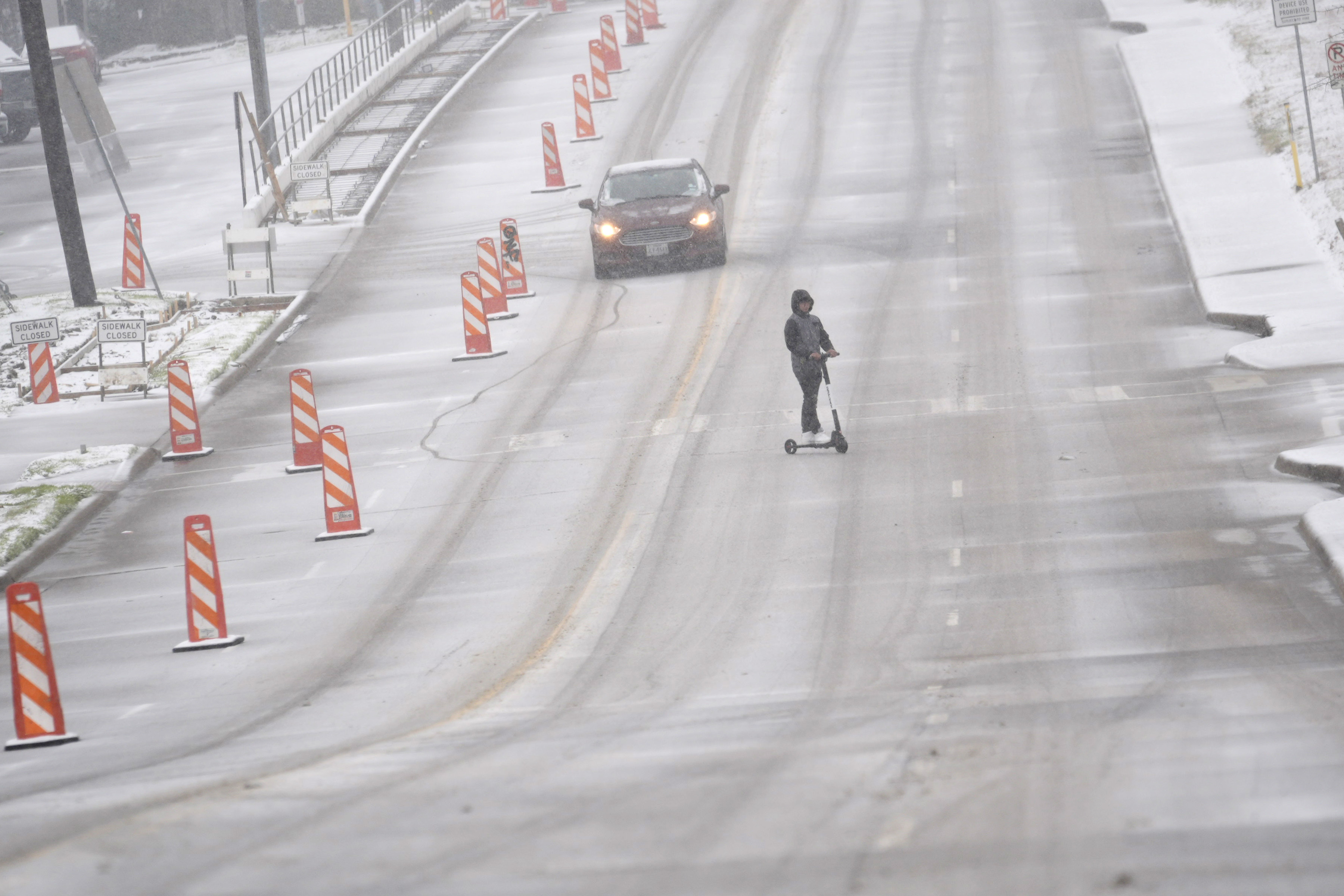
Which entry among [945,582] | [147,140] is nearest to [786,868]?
[945,582]

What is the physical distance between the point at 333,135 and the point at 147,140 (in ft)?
31.0

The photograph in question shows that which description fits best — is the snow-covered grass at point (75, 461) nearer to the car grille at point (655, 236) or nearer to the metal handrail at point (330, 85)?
Result: the car grille at point (655, 236)

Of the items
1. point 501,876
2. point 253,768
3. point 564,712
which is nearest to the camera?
point 501,876

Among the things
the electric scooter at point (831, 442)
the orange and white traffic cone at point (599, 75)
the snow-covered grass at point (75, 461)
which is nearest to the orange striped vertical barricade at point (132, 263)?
the snow-covered grass at point (75, 461)

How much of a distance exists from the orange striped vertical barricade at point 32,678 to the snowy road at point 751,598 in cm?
27

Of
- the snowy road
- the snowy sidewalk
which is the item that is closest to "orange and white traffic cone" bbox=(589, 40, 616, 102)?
the snowy road

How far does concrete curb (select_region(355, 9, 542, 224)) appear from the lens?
33562 millimetres

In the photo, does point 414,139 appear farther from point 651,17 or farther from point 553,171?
point 651,17

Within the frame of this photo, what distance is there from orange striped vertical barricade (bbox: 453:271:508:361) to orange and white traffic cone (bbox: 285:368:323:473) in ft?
13.3

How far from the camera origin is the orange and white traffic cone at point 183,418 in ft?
65.1

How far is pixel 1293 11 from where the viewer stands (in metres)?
25.2

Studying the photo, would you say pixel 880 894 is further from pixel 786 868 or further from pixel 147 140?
pixel 147 140

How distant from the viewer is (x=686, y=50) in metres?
43.4

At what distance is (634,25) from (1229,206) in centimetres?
2247
